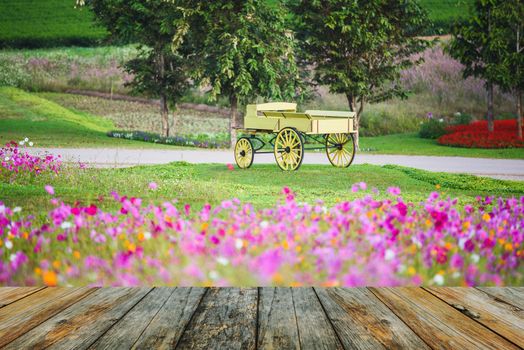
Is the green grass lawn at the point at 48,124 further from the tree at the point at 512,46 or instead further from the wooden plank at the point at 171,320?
the tree at the point at 512,46

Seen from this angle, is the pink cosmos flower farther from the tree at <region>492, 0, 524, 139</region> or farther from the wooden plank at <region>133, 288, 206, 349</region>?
the tree at <region>492, 0, 524, 139</region>

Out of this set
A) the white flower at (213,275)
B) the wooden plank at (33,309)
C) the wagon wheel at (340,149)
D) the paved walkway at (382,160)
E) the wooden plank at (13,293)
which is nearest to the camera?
the wooden plank at (33,309)

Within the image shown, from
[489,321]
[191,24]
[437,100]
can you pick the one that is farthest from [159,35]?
[489,321]

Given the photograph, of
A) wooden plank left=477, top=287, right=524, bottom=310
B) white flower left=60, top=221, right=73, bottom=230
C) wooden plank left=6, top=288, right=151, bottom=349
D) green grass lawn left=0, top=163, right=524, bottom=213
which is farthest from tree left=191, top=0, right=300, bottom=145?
wooden plank left=477, top=287, right=524, bottom=310

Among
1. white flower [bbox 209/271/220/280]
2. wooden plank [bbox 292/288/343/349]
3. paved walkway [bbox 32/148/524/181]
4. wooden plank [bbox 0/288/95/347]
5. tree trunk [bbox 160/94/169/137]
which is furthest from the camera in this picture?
tree trunk [bbox 160/94/169/137]

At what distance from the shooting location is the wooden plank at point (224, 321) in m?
2.88

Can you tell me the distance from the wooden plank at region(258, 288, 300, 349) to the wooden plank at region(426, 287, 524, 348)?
103 centimetres

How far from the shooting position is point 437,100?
15.9 feet

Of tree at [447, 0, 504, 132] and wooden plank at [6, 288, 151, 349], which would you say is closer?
wooden plank at [6, 288, 151, 349]

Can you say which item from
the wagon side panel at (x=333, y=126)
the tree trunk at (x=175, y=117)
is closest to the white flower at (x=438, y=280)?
the wagon side panel at (x=333, y=126)

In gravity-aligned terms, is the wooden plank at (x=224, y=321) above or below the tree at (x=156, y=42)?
below

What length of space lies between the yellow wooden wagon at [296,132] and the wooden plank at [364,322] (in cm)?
108

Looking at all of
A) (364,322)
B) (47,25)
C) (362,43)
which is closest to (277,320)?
(364,322)

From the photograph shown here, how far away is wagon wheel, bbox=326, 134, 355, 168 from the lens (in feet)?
14.8
